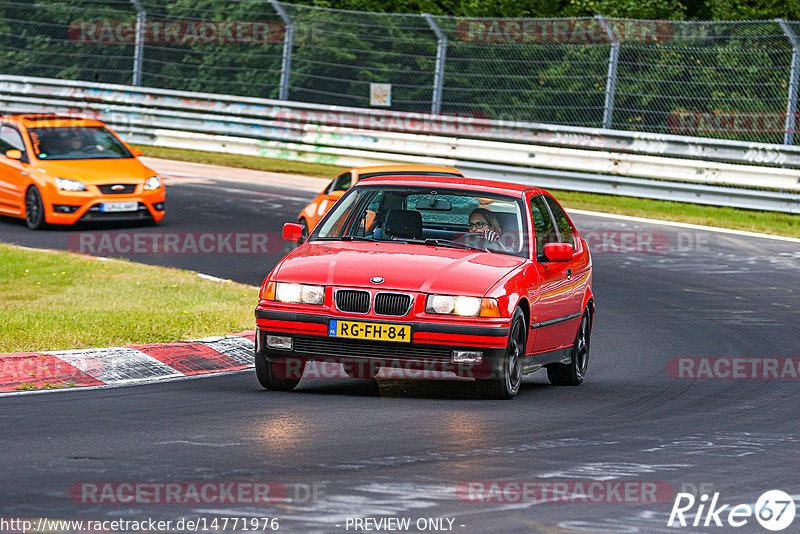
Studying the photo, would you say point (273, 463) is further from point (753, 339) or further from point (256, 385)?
point (753, 339)

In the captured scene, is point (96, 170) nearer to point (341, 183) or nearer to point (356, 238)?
point (341, 183)

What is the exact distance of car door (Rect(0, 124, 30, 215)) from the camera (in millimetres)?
20125

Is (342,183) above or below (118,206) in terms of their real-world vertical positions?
above

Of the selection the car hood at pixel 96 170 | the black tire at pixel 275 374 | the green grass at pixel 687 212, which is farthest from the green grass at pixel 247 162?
the black tire at pixel 275 374

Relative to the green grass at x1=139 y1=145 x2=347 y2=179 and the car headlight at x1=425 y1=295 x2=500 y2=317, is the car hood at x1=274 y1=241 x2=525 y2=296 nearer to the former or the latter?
the car headlight at x1=425 y1=295 x2=500 y2=317

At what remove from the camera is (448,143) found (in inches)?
999

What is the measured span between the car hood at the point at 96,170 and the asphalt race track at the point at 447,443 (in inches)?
364

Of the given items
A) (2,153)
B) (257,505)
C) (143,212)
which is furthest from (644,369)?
(2,153)

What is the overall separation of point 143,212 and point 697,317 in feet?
28.6

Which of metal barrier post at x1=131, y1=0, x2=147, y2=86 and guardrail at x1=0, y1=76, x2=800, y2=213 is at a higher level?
metal barrier post at x1=131, y1=0, x2=147, y2=86

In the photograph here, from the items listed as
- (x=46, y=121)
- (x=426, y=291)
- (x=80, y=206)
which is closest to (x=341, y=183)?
(x=80, y=206)

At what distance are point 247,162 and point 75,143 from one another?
24.0 ft

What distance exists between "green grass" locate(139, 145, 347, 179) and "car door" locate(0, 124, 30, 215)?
6.95 metres

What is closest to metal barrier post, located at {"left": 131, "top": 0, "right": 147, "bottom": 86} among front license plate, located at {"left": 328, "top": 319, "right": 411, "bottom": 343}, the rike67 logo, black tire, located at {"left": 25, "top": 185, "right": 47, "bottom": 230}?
black tire, located at {"left": 25, "top": 185, "right": 47, "bottom": 230}
